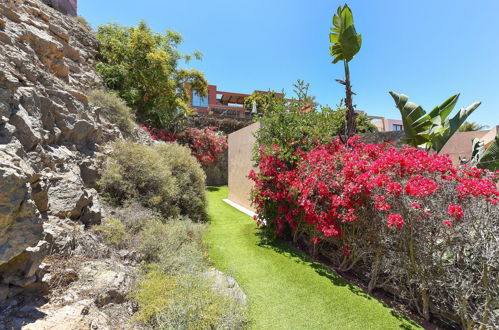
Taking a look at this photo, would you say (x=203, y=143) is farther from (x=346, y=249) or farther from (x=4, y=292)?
(x=4, y=292)

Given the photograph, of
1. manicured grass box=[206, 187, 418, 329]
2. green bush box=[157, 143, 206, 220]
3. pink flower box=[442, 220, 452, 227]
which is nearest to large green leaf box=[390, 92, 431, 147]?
pink flower box=[442, 220, 452, 227]

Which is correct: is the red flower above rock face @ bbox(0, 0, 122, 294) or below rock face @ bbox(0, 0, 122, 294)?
below

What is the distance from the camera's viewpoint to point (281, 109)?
8305mm

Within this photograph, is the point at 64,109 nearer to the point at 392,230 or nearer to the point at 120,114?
the point at 120,114

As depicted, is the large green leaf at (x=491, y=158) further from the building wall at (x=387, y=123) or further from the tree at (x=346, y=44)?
the building wall at (x=387, y=123)

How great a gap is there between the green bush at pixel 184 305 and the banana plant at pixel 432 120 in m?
8.35

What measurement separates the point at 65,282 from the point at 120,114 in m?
8.49

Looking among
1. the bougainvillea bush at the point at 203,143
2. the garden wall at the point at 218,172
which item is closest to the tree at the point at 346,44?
the bougainvillea bush at the point at 203,143

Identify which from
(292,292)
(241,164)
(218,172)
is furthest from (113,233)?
(218,172)

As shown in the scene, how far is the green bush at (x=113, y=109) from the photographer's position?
9.70m

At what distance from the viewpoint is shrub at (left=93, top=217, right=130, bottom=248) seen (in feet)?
16.4

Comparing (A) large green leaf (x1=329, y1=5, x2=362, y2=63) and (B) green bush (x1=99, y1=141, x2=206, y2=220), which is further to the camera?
(A) large green leaf (x1=329, y1=5, x2=362, y2=63)

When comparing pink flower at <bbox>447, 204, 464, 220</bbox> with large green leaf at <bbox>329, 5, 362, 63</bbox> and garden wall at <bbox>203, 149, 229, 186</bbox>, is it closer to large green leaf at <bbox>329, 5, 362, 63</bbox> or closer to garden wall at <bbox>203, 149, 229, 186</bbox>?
large green leaf at <bbox>329, 5, 362, 63</bbox>

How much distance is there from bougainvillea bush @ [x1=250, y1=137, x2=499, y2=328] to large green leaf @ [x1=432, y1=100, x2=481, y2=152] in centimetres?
334
